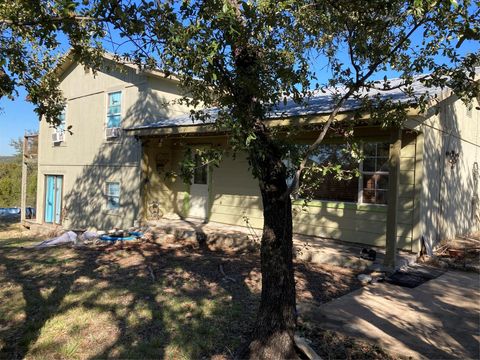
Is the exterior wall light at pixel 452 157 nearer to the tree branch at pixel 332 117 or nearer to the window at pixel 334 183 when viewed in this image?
the window at pixel 334 183

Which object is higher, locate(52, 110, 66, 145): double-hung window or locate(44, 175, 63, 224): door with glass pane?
locate(52, 110, 66, 145): double-hung window

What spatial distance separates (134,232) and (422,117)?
315 inches

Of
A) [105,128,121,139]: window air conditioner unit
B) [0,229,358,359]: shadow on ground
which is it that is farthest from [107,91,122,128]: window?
[0,229,358,359]: shadow on ground

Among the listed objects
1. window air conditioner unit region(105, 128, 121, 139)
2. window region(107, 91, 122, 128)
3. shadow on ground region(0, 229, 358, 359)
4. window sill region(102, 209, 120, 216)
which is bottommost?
shadow on ground region(0, 229, 358, 359)

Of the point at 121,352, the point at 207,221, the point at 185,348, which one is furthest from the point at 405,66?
the point at 207,221

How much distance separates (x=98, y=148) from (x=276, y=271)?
478 inches

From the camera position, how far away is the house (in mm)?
8250

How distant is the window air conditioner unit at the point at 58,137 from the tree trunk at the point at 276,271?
47.8 feet

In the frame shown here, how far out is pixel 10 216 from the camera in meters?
23.1

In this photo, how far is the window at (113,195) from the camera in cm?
1379

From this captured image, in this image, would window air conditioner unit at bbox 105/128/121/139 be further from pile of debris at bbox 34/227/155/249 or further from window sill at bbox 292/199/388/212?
window sill at bbox 292/199/388/212

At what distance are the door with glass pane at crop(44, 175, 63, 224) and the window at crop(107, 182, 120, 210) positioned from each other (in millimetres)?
3760

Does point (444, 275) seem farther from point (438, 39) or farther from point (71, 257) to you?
point (71, 257)

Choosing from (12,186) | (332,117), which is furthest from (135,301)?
(12,186)
